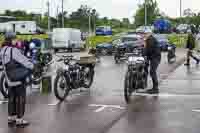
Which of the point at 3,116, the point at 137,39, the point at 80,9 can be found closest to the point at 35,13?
the point at 80,9

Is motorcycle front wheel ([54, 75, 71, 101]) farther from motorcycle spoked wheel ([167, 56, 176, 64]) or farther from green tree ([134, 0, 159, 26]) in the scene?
green tree ([134, 0, 159, 26])

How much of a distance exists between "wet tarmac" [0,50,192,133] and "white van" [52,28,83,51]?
2597 cm

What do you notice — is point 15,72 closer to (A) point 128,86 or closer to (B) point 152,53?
(A) point 128,86

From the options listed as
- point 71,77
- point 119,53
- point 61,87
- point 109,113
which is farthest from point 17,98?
point 119,53

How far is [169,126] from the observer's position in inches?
341

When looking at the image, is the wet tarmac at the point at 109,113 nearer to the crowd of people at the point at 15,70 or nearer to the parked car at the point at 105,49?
the crowd of people at the point at 15,70

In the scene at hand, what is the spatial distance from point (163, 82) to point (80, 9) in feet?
253

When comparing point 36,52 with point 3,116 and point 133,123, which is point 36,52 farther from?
point 133,123

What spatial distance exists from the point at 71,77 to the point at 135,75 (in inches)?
66.2

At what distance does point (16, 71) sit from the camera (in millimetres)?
8734

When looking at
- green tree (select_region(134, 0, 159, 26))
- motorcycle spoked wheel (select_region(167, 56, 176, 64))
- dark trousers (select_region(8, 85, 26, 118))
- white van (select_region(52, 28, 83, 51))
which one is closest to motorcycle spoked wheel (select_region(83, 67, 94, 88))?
dark trousers (select_region(8, 85, 26, 118))

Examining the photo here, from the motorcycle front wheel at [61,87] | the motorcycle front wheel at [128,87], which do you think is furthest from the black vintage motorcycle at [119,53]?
the motorcycle front wheel at [128,87]

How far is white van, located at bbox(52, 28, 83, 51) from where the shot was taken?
130 feet

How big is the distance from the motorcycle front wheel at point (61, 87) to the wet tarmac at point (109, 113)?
16cm
